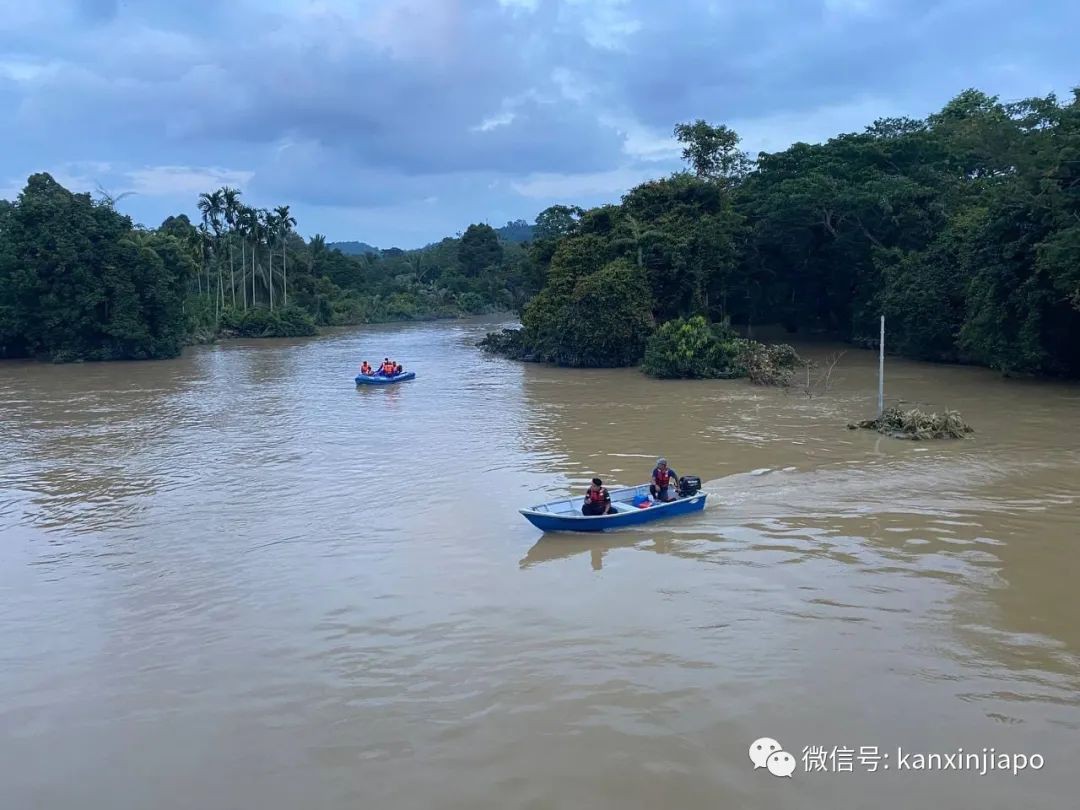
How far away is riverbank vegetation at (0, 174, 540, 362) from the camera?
41062 mm

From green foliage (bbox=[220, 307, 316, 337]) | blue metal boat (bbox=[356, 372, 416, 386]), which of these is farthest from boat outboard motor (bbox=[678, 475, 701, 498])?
green foliage (bbox=[220, 307, 316, 337])

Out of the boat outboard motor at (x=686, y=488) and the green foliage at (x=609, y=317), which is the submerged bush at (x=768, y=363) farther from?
the boat outboard motor at (x=686, y=488)

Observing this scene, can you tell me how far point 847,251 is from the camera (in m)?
37.8

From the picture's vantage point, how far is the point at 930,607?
30.3 ft

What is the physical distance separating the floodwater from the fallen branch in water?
15.8 inches

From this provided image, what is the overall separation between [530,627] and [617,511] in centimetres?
365

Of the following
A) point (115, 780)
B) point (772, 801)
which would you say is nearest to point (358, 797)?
point (115, 780)

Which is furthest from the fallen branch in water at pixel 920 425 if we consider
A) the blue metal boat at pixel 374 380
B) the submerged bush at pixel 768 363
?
the blue metal boat at pixel 374 380

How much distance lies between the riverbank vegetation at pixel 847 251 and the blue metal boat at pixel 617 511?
605 inches

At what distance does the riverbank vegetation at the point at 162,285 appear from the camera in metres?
41.1

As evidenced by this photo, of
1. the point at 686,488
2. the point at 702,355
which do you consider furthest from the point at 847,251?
the point at 686,488

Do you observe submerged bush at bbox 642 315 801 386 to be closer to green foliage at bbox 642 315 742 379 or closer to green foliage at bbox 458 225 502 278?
green foliage at bbox 642 315 742 379

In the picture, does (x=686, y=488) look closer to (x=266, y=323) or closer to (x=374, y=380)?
(x=374, y=380)

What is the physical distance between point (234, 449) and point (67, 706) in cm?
1232
